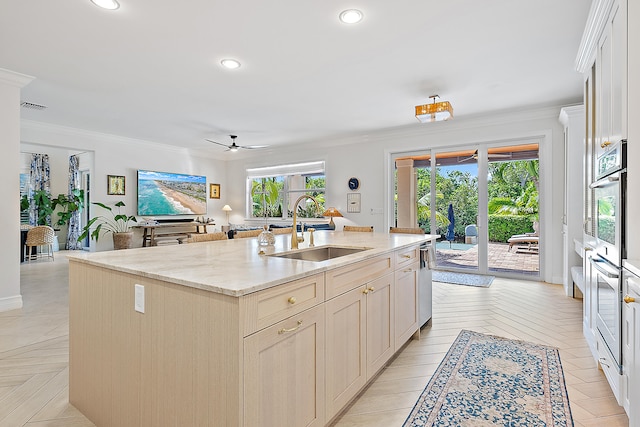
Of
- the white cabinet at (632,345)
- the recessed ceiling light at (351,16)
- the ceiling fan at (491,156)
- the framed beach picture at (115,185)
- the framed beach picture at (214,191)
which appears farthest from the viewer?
the framed beach picture at (214,191)

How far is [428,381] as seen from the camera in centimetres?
218

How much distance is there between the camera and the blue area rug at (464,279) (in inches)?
193

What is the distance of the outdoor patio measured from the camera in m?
5.20

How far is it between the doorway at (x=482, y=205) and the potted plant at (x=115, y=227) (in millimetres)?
5797

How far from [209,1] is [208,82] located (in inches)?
64.7

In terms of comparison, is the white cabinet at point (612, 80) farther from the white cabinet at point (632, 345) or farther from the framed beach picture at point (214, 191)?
→ the framed beach picture at point (214, 191)

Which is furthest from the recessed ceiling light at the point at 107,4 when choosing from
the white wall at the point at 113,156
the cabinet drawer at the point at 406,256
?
the white wall at the point at 113,156

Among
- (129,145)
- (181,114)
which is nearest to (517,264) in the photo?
(181,114)

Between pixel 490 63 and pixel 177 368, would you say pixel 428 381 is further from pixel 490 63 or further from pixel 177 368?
pixel 490 63

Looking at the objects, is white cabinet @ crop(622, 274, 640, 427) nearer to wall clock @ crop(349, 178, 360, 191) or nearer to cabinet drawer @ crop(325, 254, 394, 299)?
cabinet drawer @ crop(325, 254, 394, 299)

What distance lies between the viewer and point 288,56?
10.7 ft

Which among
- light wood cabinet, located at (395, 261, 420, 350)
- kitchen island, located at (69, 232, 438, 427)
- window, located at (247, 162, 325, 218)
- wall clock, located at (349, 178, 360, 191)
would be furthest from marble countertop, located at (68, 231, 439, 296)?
window, located at (247, 162, 325, 218)

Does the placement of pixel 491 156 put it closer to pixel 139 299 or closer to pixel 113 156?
pixel 139 299

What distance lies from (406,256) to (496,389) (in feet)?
3.33
